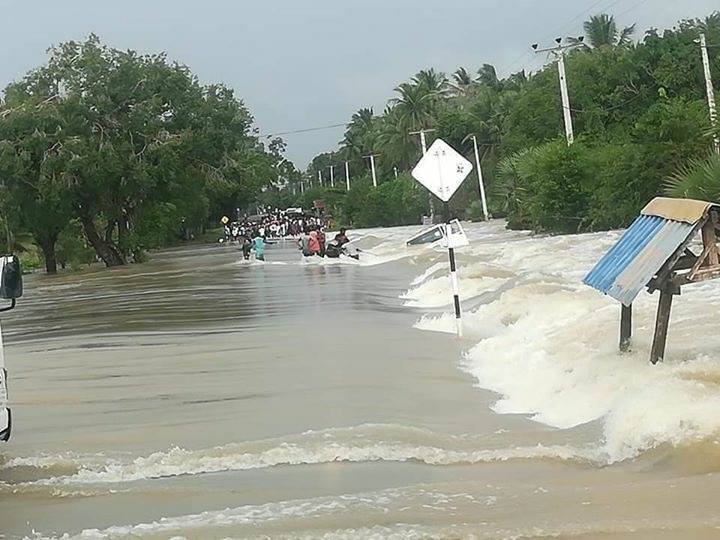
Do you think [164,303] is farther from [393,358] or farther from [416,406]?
[416,406]

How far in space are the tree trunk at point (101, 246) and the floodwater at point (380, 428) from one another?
3465 cm

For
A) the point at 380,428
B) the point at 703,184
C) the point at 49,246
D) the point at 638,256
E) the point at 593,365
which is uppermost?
the point at 703,184

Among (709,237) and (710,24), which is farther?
(710,24)

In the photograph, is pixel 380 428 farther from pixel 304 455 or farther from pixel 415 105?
pixel 415 105

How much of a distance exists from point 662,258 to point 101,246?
47283mm

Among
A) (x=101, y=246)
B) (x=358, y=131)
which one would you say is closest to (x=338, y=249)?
(x=101, y=246)

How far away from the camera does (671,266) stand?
8078mm

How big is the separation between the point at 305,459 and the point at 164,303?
17.2 metres

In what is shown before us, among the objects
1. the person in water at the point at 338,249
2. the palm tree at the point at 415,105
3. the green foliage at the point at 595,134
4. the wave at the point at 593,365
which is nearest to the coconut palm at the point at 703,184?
the green foliage at the point at 595,134

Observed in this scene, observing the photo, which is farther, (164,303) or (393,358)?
(164,303)

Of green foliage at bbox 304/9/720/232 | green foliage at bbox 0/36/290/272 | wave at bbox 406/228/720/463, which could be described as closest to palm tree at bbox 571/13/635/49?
green foliage at bbox 304/9/720/232

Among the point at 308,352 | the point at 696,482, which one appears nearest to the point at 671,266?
the point at 696,482

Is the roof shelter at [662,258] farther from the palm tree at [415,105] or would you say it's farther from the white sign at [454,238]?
the palm tree at [415,105]

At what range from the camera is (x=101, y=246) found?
172 feet
